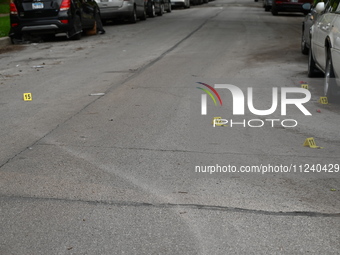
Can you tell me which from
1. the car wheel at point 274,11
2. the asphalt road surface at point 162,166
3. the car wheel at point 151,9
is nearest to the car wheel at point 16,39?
the asphalt road surface at point 162,166

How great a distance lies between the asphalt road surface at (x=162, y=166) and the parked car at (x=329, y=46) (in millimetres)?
481

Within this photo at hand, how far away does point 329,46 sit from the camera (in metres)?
9.48

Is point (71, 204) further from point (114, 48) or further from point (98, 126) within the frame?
point (114, 48)

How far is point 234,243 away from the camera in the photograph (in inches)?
169

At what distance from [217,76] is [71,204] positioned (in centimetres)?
706

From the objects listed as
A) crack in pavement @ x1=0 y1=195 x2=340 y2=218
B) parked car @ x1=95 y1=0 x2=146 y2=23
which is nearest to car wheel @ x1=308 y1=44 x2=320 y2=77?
crack in pavement @ x1=0 y1=195 x2=340 y2=218

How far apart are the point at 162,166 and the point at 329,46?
173 inches

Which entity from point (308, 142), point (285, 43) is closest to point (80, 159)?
point (308, 142)

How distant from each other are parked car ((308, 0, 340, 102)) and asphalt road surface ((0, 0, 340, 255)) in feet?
1.58

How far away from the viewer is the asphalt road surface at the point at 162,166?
4.45 m

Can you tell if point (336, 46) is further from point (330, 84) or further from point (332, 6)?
point (332, 6)

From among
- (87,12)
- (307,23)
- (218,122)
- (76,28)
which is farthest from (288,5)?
Result: (218,122)

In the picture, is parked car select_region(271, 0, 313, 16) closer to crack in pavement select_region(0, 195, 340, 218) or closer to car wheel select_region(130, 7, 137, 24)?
car wheel select_region(130, 7, 137, 24)

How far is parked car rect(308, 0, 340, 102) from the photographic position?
29.4 ft
